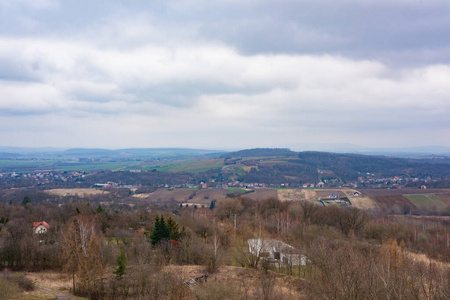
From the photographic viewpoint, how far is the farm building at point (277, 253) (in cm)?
2766

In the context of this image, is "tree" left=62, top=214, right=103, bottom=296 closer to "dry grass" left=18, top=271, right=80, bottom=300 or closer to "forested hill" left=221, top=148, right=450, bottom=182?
"dry grass" left=18, top=271, right=80, bottom=300

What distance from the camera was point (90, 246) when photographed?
21.8 meters

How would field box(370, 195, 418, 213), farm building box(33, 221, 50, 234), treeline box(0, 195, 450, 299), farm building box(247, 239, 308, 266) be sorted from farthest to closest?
1. field box(370, 195, 418, 213)
2. farm building box(33, 221, 50, 234)
3. farm building box(247, 239, 308, 266)
4. treeline box(0, 195, 450, 299)

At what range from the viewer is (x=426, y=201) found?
84.1 meters

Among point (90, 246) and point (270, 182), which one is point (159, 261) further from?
point (270, 182)

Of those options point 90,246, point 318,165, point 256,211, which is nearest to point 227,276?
point 90,246

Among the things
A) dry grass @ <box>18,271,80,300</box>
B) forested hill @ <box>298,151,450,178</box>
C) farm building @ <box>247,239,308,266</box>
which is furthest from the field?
dry grass @ <box>18,271,80,300</box>

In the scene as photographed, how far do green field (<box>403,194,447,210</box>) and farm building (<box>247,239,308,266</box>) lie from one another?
2608 inches

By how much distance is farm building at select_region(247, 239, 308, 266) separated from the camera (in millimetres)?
27656

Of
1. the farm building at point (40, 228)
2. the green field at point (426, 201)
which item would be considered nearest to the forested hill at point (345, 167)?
the green field at point (426, 201)

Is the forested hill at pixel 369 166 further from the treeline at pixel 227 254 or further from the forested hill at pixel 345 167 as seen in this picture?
the treeline at pixel 227 254

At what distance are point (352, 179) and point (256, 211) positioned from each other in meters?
96.9

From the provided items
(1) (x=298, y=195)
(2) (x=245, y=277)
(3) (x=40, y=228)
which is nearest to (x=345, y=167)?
(1) (x=298, y=195)

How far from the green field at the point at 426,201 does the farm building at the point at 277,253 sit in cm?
6625
